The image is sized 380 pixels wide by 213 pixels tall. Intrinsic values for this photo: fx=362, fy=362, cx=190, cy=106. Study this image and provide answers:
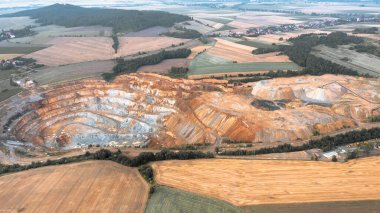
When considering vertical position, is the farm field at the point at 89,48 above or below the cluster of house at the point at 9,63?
above

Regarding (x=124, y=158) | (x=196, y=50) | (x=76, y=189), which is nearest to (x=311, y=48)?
(x=196, y=50)

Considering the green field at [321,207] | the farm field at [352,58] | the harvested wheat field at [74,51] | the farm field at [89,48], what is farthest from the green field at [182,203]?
the harvested wheat field at [74,51]

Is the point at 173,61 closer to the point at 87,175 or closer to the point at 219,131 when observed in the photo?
the point at 219,131

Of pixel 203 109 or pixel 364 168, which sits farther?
pixel 203 109

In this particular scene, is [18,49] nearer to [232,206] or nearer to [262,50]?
[262,50]

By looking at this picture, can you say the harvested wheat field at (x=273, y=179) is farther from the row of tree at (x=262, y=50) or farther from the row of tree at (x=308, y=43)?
the row of tree at (x=262, y=50)

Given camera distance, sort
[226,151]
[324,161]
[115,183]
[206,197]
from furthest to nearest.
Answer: [226,151] < [324,161] < [115,183] < [206,197]

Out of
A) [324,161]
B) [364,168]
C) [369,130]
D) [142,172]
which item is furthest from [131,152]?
[369,130]
